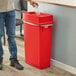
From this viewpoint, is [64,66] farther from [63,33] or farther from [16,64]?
[16,64]

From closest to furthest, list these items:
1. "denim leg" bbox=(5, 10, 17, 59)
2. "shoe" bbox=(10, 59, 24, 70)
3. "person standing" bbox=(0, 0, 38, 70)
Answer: "person standing" bbox=(0, 0, 38, 70), "denim leg" bbox=(5, 10, 17, 59), "shoe" bbox=(10, 59, 24, 70)

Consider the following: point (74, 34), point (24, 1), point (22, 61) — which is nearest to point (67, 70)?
point (74, 34)

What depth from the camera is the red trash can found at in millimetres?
2426

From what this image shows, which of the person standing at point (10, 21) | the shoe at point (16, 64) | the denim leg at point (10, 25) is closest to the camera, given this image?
the person standing at point (10, 21)

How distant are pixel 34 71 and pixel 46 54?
287mm

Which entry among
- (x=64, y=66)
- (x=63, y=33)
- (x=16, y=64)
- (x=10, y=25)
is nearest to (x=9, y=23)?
(x=10, y=25)

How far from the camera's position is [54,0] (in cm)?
246

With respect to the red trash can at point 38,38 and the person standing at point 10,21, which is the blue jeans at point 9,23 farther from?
the red trash can at point 38,38

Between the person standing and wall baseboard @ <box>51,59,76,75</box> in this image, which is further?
wall baseboard @ <box>51,59,76,75</box>

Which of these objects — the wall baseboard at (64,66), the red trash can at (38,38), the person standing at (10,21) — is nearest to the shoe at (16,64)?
the person standing at (10,21)

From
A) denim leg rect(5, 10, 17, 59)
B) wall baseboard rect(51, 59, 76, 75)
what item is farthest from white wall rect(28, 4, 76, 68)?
denim leg rect(5, 10, 17, 59)

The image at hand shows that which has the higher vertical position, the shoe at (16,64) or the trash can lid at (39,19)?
the trash can lid at (39,19)

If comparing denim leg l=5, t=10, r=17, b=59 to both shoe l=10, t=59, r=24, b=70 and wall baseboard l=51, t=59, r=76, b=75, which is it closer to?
shoe l=10, t=59, r=24, b=70

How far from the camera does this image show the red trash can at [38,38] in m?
2.43
